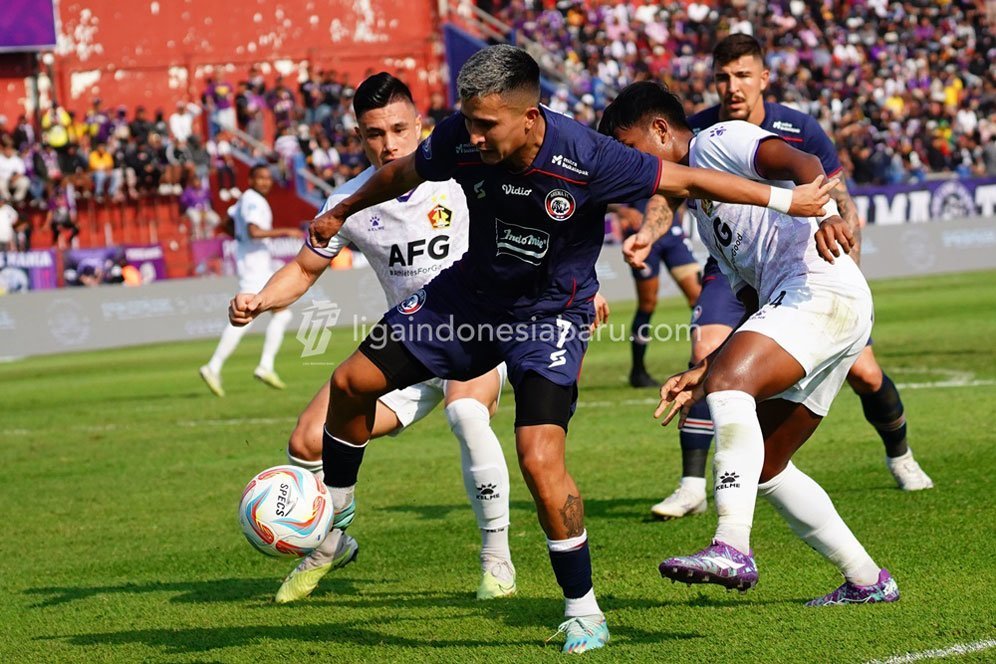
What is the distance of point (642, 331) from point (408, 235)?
7.27 meters

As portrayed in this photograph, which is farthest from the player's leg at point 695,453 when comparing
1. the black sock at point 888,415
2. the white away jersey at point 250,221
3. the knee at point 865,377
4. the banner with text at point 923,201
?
the banner with text at point 923,201

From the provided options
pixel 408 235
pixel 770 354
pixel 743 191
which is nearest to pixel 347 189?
pixel 408 235

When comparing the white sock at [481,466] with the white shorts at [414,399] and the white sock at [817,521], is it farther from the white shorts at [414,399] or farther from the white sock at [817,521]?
the white sock at [817,521]

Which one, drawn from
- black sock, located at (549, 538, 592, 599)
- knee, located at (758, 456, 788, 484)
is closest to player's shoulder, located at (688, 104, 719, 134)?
knee, located at (758, 456, 788, 484)

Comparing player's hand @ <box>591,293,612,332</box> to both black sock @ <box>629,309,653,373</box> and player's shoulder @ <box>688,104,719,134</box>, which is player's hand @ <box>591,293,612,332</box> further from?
black sock @ <box>629,309,653,373</box>

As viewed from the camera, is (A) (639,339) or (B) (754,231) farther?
(A) (639,339)

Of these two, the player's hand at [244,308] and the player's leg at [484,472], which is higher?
the player's hand at [244,308]

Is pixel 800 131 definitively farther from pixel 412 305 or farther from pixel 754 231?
pixel 412 305

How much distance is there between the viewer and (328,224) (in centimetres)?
565

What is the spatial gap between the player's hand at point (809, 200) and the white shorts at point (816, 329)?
377mm

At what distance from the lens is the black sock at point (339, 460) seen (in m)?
6.02

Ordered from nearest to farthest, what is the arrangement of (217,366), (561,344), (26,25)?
(561,344) < (217,366) < (26,25)

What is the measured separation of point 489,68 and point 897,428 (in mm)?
3906

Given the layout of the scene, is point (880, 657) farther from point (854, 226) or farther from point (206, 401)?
point (206, 401)
